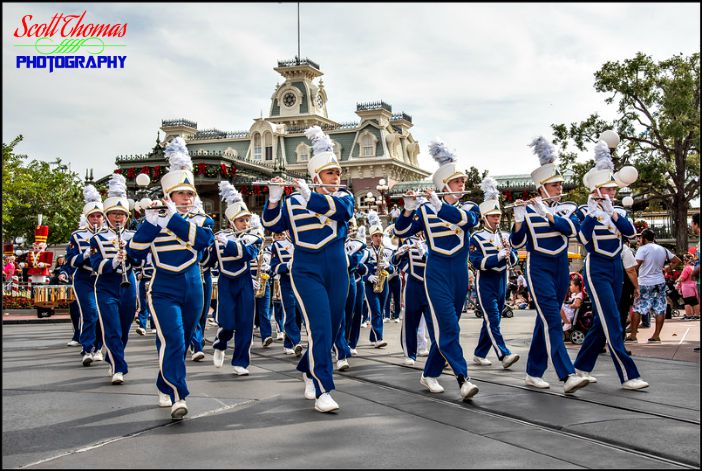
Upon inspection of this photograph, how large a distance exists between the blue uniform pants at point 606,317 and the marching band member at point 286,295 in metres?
4.29

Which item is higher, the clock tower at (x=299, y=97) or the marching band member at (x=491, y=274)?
the clock tower at (x=299, y=97)

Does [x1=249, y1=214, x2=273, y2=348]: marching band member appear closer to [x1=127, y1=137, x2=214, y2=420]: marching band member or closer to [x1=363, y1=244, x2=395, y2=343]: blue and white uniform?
[x1=363, y1=244, x2=395, y2=343]: blue and white uniform

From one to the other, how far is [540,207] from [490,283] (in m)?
2.26

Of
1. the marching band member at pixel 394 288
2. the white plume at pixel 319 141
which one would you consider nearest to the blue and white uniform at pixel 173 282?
the white plume at pixel 319 141

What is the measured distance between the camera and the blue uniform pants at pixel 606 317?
26.6ft

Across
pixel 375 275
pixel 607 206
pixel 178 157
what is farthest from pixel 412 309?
pixel 375 275

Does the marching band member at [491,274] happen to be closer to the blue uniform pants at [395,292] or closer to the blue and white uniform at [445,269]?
the blue and white uniform at [445,269]

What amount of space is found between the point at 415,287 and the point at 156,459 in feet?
17.4

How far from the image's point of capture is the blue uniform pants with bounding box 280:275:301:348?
1145 cm

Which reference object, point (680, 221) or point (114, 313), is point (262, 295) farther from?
point (680, 221)

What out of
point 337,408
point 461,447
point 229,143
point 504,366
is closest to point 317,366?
point 337,408

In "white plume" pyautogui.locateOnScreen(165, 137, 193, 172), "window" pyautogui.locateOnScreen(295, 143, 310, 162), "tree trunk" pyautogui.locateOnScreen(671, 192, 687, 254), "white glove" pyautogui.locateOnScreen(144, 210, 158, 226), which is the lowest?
"white glove" pyautogui.locateOnScreen(144, 210, 158, 226)

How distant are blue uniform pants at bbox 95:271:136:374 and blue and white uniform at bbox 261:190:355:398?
9.10ft

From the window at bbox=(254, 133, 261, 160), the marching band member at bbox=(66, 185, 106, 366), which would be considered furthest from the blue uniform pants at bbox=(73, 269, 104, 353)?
the window at bbox=(254, 133, 261, 160)
